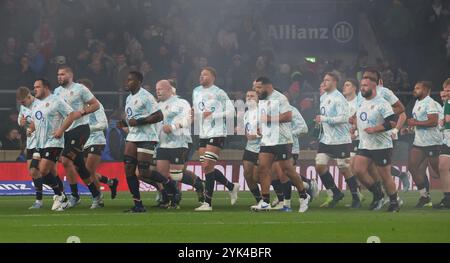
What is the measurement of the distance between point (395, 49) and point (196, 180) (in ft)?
41.0

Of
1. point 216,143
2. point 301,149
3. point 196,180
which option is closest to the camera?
point 216,143

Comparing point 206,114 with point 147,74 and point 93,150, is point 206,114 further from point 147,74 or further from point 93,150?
point 147,74

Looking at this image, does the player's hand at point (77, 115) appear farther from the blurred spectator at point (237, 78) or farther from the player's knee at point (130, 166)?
the blurred spectator at point (237, 78)

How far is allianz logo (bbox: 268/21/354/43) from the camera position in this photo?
35.7 m

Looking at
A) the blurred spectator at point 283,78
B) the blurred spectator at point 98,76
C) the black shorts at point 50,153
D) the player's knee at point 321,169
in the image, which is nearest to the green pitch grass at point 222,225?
the player's knee at point 321,169

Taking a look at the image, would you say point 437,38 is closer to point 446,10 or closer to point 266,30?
point 446,10

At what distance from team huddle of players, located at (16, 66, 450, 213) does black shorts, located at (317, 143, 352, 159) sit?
2 cm

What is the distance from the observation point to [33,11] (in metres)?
32.2

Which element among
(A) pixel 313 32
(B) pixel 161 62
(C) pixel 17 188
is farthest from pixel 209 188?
(A) pixel 313 32

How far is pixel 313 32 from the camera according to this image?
117 feet

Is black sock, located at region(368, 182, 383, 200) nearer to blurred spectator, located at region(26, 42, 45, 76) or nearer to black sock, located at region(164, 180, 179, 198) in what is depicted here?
black sock, located at region(164, 180, 179, 198)

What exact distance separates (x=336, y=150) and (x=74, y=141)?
465cm

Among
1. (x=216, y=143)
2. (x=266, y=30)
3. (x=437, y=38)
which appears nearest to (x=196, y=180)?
(x=216, y=143)

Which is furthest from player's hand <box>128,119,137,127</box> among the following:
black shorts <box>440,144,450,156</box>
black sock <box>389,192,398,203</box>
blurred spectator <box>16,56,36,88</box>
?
blurred spectator <box>16,56,36,88</box>
